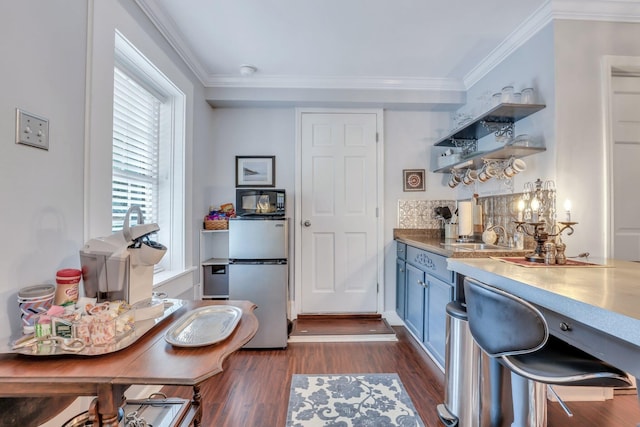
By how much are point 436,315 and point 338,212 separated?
137 cm

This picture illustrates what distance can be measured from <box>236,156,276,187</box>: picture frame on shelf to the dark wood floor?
160cm

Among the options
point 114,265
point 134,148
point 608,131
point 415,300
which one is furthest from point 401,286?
point 134,148

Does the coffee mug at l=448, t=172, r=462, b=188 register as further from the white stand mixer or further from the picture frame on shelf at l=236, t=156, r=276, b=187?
the white stand mixer

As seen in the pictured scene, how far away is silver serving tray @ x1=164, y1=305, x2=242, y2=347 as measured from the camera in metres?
0.87

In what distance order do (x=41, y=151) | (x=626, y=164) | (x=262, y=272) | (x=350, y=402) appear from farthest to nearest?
(x=262, y=272), (x=626, y=164), (x=350, y=402), (x=41, y=151)

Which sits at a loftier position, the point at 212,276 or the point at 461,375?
the point at 212,276

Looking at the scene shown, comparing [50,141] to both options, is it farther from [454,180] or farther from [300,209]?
[454,180]

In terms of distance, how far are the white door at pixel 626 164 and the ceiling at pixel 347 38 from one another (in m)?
0.64

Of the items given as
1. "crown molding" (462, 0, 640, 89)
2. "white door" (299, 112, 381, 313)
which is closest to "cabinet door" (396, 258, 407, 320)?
"white door" (299, 112, 381, 313)

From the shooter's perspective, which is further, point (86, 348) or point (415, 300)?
point (415, 300)

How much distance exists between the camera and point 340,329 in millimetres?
2660

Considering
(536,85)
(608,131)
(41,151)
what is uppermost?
(536,85)

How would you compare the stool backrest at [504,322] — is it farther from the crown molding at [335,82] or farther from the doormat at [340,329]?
the crown molding at [335,82]

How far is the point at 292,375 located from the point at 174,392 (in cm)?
80
